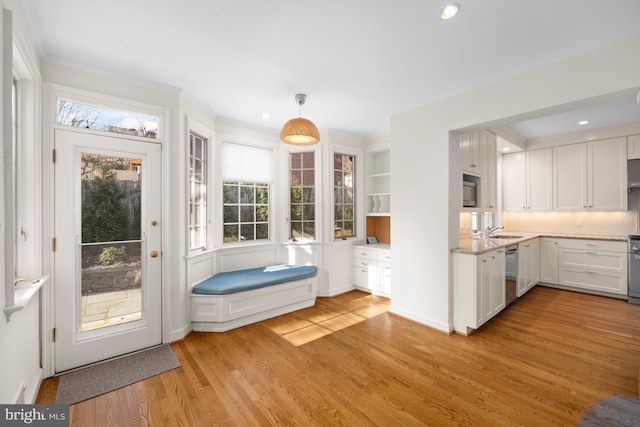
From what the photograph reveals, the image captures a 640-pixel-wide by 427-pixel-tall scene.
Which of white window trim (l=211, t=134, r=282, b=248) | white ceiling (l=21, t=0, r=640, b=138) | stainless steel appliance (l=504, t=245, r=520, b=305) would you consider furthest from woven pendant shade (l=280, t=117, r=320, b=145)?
stainless steel appliance (l=504, t=245, r=520, b=305)

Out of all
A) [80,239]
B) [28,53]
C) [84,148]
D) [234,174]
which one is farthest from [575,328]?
[28,53]

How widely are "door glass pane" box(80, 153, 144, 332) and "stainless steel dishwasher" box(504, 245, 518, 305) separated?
4309mm

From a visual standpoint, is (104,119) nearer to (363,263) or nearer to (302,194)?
(302,194)

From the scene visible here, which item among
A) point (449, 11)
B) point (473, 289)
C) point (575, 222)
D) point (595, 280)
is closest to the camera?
point (449, 11)

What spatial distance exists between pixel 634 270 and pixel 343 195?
14.0ft

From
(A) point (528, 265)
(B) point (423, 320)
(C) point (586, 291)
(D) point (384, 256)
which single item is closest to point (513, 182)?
(A) point (528, 265)

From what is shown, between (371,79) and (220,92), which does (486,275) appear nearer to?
(371,79)

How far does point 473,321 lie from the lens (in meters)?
3.01

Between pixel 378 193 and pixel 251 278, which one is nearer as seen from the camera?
pixel 251 278

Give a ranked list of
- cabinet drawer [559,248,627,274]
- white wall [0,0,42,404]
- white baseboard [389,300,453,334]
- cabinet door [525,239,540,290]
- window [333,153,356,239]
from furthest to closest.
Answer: window [333,153,356,239], cabinet door [525,239,540,290], cabinet drawer [559,248,627,274], white baseboard [389,300,453,334], white wall [0,0,42,404]

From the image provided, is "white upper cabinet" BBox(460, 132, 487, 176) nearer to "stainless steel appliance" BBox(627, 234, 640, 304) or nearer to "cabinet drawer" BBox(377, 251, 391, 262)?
"cabinet drawer" BBox(377, 251, 391, 262)

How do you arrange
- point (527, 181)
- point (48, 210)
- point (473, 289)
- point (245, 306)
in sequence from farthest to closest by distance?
1. point (527, 181)
2. point (245, 306)
3. point (473, 289)
4. point (48, 210)

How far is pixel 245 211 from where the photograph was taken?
4152 millimetres

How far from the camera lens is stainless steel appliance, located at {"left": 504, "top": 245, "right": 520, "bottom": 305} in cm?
367
